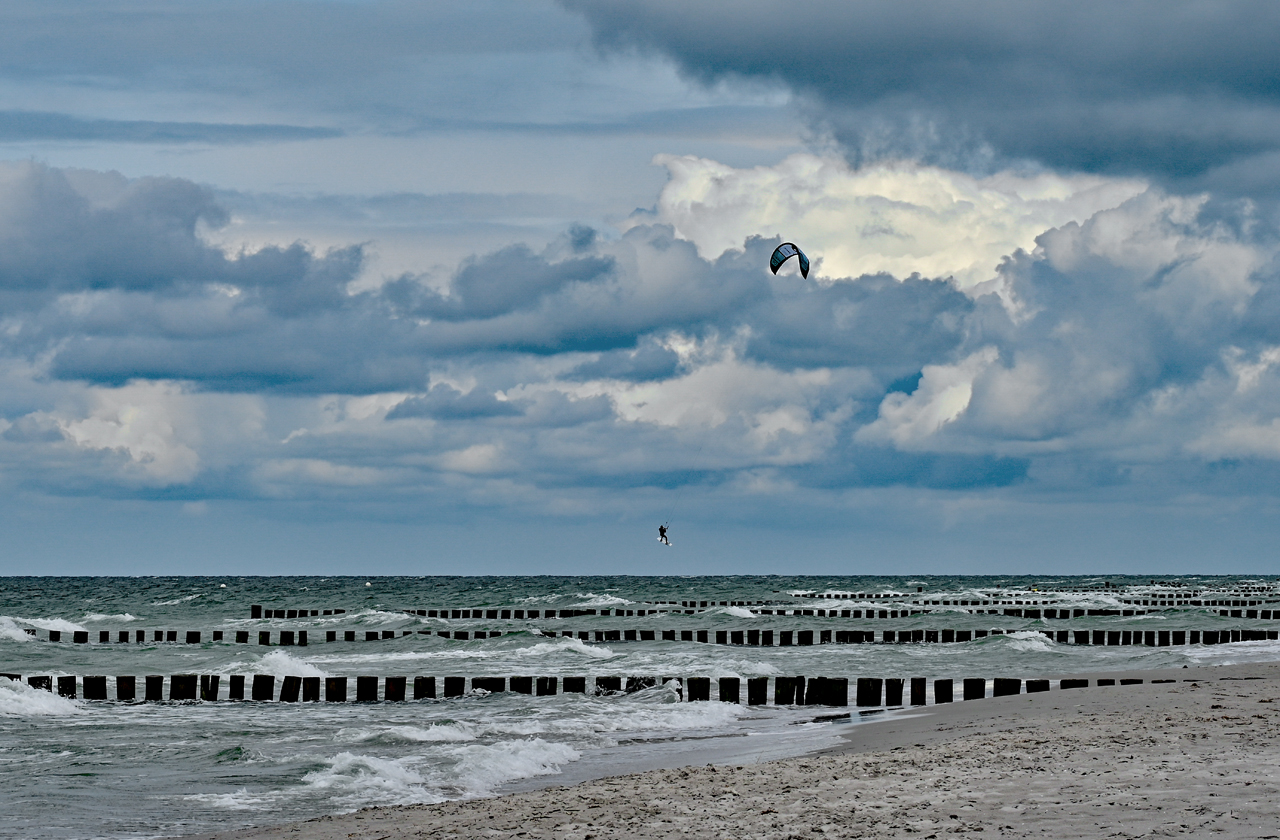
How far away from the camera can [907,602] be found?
7844 cm

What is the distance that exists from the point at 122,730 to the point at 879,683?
36.6 feet

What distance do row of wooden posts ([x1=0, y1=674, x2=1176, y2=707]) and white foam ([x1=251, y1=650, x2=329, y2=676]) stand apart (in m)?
4.81

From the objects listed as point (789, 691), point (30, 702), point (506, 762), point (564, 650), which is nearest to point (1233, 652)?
point (789, 691)

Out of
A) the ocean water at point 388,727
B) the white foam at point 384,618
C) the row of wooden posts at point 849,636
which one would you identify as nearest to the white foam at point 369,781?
the ocean water at point 388,727

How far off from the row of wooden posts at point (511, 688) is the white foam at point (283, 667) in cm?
481

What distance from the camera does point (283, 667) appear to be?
96.7ft

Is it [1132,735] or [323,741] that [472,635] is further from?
[1132,735]

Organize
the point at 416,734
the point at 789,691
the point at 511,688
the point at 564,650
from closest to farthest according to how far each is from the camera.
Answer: the point at 416,734
the point at 789,691
the point at 511,688
the point at 564,650

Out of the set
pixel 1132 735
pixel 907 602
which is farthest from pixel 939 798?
pixel 907 602

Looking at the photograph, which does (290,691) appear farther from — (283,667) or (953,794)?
(953,794)

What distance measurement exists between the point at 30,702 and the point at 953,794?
1628cm

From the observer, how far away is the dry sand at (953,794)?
8.75 m

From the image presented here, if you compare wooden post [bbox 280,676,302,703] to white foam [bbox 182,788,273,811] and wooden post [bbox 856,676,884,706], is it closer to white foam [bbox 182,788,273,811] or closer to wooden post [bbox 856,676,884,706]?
wooden post [bbox 856,676,884,706]

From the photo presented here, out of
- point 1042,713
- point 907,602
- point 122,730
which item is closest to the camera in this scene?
point 1042,713
